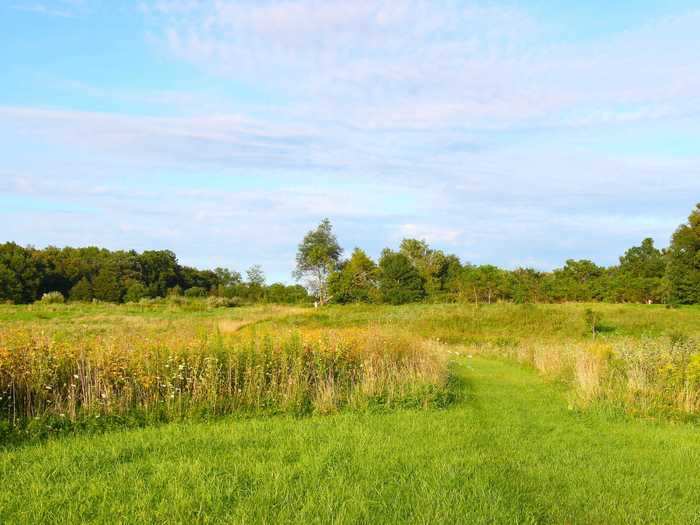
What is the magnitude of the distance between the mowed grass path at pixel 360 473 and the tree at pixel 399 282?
1844 inches

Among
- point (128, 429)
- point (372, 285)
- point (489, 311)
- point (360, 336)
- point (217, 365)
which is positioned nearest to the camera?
point (128, 429)

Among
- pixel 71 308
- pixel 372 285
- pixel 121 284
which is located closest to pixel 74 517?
pixel 71 308

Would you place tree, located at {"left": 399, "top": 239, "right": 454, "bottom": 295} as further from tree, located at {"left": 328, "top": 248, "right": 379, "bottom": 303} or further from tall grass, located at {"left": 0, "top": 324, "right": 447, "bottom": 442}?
tall grass, located at {"left": 0, "top": 324, "right": 447, "bottom": 442}

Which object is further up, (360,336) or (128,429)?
(360,336)

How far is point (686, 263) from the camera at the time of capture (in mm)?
44188

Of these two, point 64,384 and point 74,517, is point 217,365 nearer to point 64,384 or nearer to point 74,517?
point 64,384

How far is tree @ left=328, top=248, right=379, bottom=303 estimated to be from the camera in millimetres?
58312

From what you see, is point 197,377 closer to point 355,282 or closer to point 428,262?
point 355,282

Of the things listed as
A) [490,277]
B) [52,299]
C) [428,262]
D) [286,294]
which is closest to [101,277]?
[52,299]

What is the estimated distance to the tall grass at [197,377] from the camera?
8.23 metres

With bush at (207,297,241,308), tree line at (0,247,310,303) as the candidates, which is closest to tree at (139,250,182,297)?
tree line at (0,247,310,303)

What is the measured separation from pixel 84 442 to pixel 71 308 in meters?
35.5

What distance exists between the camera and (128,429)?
25.9 ft

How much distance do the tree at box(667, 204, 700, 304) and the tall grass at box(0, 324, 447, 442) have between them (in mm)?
39101
